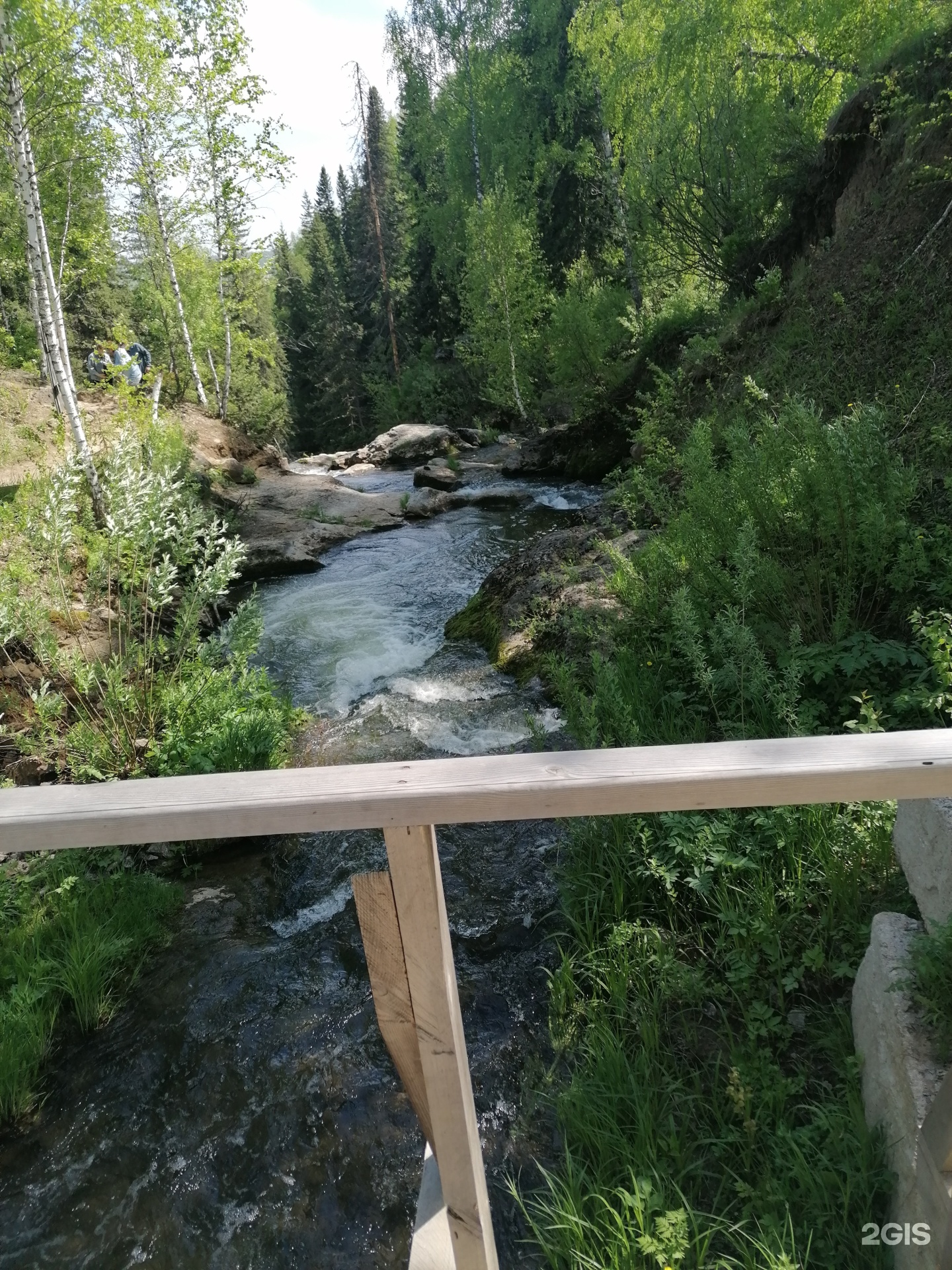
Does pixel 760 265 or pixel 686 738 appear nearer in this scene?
pixel 686 738

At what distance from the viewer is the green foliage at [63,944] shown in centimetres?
295

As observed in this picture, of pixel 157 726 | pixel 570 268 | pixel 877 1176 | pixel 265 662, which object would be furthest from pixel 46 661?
pixel 570 268

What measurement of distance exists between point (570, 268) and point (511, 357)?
3292 millimetres

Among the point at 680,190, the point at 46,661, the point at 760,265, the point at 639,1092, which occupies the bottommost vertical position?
the point at 639,1092

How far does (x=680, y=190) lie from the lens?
12.2 meters

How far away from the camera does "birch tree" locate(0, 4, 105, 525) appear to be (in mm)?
7504

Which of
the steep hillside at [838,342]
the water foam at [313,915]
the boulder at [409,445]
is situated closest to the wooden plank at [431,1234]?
the water foam at [313,915]

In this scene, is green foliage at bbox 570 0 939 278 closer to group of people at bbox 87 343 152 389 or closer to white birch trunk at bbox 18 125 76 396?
group of people at bbox 87 343 152 389

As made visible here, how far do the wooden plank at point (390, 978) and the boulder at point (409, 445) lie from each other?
2171cm

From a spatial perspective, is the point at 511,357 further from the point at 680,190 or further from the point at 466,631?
the point at 466,631

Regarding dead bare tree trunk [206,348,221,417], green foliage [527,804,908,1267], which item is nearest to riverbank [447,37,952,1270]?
green foliage [527,804,908,1267]

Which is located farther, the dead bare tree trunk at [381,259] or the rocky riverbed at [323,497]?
the dead bare tree trunk at [381,259]

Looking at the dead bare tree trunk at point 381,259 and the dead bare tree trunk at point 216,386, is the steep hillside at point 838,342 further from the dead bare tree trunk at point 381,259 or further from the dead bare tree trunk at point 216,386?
the dead bare tree trunk at point 381,259

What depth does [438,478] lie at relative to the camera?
16406 mm
